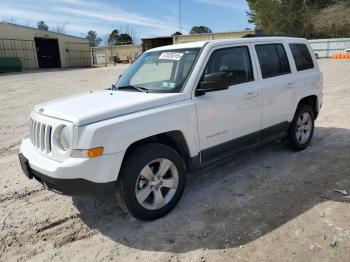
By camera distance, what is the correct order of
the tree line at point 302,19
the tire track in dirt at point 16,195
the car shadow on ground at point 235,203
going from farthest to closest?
the tree line at point 302,19 < the tire track in dirt at point 16,195 < the car shadow on ground at point 235,203

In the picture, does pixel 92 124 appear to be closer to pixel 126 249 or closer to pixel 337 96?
pixel 126 249

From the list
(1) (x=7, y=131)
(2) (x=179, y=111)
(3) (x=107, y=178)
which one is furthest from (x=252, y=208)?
(1) (x=7, y=131)

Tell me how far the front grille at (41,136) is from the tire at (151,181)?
85cm

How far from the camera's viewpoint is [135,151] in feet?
11.6

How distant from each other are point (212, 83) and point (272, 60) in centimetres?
178

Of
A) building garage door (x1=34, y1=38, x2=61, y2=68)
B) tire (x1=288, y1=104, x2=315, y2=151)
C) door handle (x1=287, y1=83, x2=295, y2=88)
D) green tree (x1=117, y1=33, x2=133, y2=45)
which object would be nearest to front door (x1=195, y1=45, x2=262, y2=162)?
door handle (x1=287, y1=83, x2=295, y2=88)

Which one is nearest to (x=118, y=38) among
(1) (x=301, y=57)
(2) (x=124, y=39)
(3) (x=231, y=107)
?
(2) (x=124, y=39)

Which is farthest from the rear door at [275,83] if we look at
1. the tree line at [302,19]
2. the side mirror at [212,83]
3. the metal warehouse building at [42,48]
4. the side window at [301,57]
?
the tree line at [302,19]

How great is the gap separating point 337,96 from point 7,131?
1040 cm

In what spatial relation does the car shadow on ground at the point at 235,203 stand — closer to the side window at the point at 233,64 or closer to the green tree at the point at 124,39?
the side window at the point at 233,64

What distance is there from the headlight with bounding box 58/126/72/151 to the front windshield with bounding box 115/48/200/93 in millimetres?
1232

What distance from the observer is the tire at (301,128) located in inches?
223

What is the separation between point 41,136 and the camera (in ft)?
12.0

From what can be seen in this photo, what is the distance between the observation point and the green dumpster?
33.9 metres
